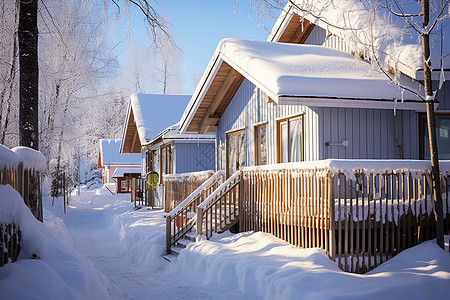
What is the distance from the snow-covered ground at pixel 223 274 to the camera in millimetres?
6055

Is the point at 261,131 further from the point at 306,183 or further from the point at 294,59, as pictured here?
the point at 306,183

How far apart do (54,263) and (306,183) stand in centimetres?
453

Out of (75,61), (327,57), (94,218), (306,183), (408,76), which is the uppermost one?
(75,61)

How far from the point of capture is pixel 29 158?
8.83 meters

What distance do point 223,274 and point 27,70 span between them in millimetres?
6281

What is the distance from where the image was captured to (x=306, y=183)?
889 cm

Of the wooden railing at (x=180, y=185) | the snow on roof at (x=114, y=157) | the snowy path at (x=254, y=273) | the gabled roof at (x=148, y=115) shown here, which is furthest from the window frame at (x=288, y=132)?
the snow on roof at (x=114, y=157)

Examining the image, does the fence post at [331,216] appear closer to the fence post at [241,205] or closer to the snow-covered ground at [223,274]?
the snow-covered ground at [223,274]

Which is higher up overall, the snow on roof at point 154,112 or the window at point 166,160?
the snow on roof at point 154,112

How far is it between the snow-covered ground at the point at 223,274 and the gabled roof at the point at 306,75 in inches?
118

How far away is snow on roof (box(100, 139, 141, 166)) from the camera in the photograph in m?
52.1

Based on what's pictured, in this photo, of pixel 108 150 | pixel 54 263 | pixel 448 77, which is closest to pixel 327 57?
pixel 448 77

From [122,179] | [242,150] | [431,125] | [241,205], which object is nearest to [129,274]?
[241,205]

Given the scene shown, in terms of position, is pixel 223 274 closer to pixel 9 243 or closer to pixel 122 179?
pixel 9 243
